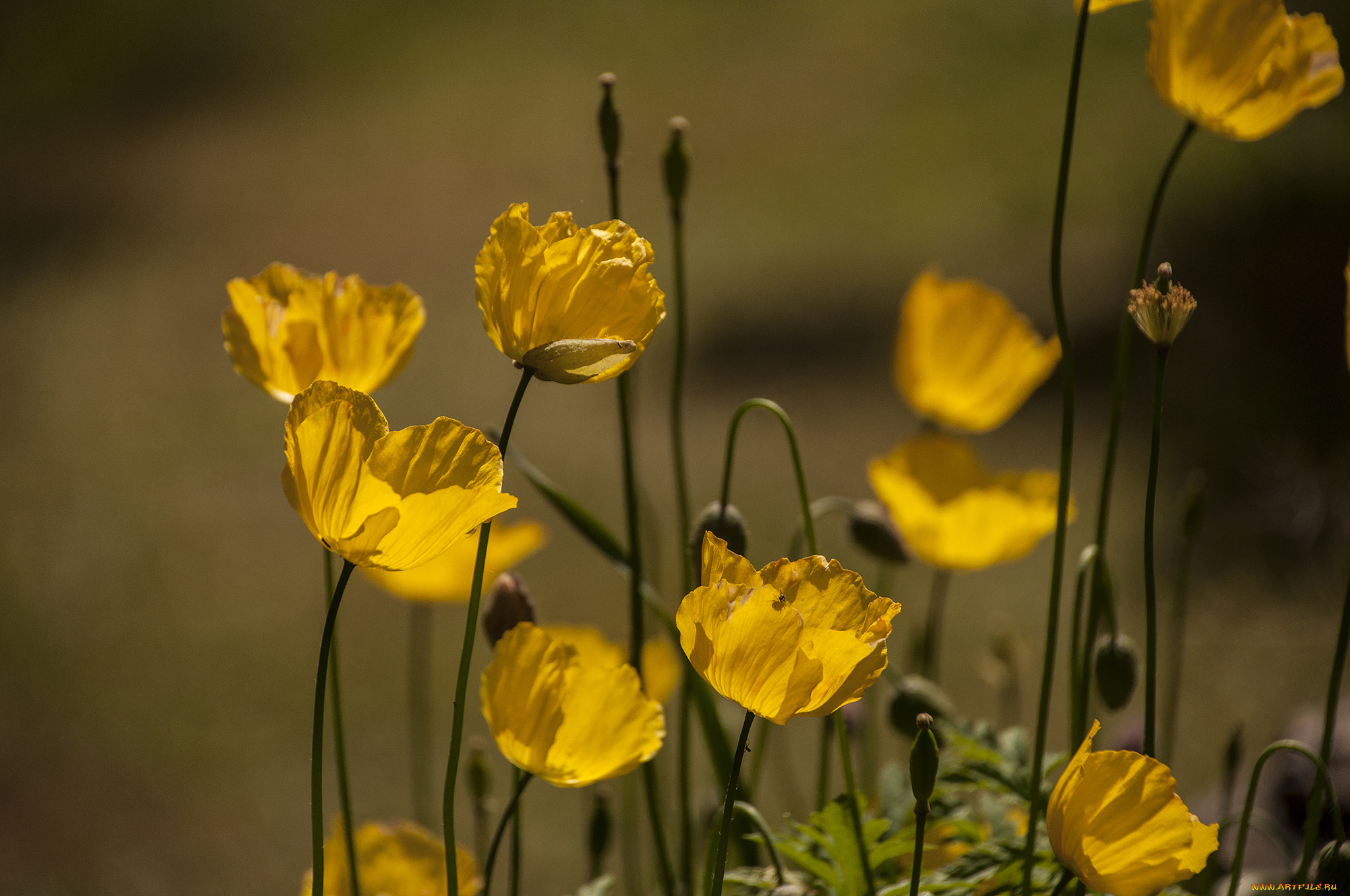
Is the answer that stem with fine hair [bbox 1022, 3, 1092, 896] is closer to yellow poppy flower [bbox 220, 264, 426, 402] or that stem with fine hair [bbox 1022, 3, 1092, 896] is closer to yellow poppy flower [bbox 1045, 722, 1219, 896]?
yellow poppy flower [bbox 1045, 722, 1219, 896]

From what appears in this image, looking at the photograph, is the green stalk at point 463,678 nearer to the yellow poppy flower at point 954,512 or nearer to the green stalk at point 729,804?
the green stalk at point 729,804

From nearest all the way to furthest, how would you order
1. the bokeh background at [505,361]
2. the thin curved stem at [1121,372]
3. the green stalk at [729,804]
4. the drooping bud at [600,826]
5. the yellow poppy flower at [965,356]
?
the green stalk at [729,804]
the thin curved stem at [1121,372]
the drooping bud at [600,826]
the yellow poppy flower at [965,356]
the bokeh background at [505,361]

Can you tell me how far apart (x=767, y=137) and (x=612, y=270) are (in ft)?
7.65

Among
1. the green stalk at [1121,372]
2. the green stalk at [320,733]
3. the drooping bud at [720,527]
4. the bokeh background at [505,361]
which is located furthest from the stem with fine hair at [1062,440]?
the bokeh background at [505,361]

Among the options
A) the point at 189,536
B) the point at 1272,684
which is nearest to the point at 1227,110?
the point at 1272,684

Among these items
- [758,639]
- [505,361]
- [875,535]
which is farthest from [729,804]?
[505,361]

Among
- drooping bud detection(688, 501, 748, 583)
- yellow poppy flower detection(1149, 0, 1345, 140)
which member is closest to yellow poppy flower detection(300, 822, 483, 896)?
drooping bud detection(688, 501, 748, 583)

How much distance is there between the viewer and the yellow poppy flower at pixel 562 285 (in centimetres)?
36

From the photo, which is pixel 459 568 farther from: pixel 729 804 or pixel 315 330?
pixel 729 804

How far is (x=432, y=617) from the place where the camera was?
5.90ft

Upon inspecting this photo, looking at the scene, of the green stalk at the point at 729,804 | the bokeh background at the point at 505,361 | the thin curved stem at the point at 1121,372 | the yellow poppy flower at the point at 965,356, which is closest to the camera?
the green stalk at the point at 729,804

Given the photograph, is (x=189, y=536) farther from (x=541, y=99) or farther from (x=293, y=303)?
(x=293, y=303)

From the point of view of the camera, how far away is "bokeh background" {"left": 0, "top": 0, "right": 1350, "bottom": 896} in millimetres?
1559

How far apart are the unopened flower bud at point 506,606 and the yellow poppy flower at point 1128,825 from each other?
0.69 ft
